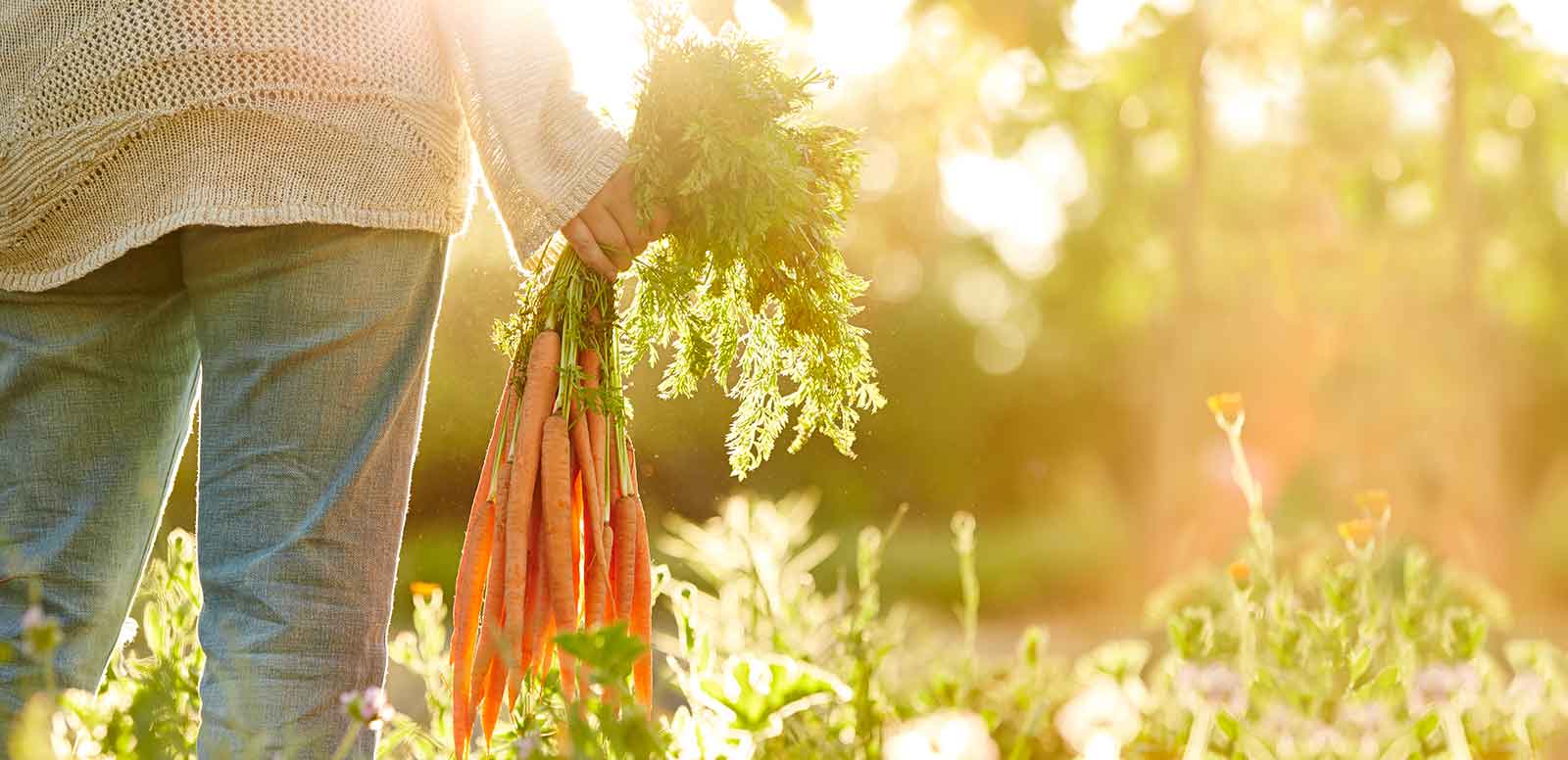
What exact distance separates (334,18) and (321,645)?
0.72 meters

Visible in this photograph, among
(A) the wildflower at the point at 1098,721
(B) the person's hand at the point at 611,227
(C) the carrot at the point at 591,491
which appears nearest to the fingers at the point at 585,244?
(B) the person's hand at the point at 611,227

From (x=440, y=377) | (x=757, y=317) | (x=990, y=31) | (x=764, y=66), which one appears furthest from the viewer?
(x=440, y=377)

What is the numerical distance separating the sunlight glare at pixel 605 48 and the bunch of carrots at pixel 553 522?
0.72 feet

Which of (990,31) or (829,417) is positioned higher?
(990,31)

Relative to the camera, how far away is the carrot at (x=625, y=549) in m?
1.93

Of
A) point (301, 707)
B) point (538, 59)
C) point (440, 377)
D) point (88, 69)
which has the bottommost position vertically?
point (301, 707)

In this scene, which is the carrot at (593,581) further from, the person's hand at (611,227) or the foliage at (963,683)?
the person's hand at (611,227)

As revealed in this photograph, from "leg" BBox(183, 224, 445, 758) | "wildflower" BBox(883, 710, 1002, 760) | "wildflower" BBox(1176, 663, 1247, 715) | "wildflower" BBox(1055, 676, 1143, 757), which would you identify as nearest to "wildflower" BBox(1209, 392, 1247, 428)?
"wildflower" BBox(1176, 663, 1247, 715)

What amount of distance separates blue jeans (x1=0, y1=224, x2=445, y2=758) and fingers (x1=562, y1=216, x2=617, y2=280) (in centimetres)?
17

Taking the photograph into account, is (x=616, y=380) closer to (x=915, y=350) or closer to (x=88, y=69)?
(x=88, y=69)

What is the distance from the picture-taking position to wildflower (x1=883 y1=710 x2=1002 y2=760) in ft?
4.46

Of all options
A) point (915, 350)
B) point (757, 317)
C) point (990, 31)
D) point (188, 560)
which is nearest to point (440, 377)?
point (990, 31)

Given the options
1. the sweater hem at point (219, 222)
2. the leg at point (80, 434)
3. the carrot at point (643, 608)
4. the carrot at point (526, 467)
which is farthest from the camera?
the carrot at point (643, 608)

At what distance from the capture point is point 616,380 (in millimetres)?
1936
